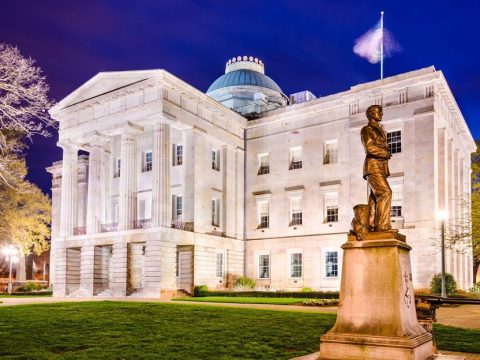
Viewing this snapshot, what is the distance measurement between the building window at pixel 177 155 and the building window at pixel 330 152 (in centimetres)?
1175

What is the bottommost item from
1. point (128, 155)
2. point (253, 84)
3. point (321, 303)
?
point (321, 303)

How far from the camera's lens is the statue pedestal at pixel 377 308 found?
1002cm

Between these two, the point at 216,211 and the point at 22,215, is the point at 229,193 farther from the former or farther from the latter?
the point at 22,215

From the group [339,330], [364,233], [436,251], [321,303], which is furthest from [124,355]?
[436,251]

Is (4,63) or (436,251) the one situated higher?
(4,63)

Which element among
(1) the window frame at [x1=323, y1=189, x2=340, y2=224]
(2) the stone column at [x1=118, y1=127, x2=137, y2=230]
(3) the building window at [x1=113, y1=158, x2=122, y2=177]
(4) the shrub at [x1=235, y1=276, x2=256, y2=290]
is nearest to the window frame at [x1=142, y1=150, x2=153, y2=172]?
(3) the building window at [x1=113, y1=158, x2=122, y2=177]

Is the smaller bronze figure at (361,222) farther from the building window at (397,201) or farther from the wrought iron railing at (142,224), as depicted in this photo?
the wrought iron railing at (142,224)

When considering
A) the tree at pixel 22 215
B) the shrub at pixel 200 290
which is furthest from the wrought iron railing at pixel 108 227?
the shrub at pixel 200 290

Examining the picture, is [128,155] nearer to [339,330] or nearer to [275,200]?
[275,200]

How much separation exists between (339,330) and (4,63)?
15.7m

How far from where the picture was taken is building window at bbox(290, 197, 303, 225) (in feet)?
151

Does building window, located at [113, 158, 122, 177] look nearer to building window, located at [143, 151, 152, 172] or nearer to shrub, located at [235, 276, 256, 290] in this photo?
building window, located at [143, 151, 152, 172]

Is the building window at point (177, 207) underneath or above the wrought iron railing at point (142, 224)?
above

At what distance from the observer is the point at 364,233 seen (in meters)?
11.0
